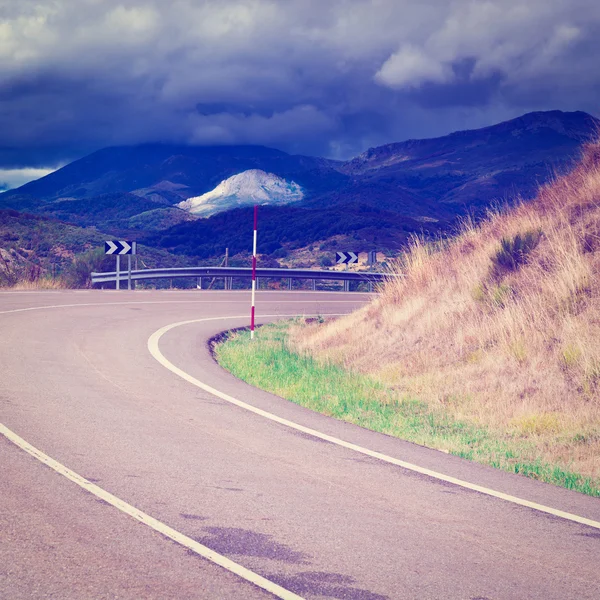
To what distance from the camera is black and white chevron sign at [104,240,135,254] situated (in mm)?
28406

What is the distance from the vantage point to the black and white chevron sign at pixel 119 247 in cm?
2841

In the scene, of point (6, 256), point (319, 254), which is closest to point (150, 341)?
point (6, 256)

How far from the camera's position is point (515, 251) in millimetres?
12656

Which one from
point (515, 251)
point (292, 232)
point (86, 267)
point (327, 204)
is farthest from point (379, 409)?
point (327, 204)

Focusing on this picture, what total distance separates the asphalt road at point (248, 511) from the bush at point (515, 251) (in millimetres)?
5399

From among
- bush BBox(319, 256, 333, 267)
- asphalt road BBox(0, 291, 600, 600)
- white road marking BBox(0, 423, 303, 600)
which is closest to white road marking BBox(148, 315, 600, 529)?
asphalt road BBox(0, 291, 600, 600)

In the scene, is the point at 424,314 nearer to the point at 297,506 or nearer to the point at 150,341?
the point at 150,341

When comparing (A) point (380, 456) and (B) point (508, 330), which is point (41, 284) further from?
(A) point (380, 456)

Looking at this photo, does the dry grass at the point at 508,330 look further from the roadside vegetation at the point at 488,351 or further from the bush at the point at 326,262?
the bush at the point at 326,262

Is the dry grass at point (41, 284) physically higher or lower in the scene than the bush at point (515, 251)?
lower

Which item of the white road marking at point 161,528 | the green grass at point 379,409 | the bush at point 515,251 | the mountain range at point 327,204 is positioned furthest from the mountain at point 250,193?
the white road marking at point 161,528

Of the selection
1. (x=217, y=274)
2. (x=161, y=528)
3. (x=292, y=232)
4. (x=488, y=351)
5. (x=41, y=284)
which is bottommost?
(x=161, y=528)

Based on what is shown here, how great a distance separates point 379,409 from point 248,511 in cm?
418

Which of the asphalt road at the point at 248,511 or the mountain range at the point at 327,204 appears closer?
the asphalt road at the point at 248,511
